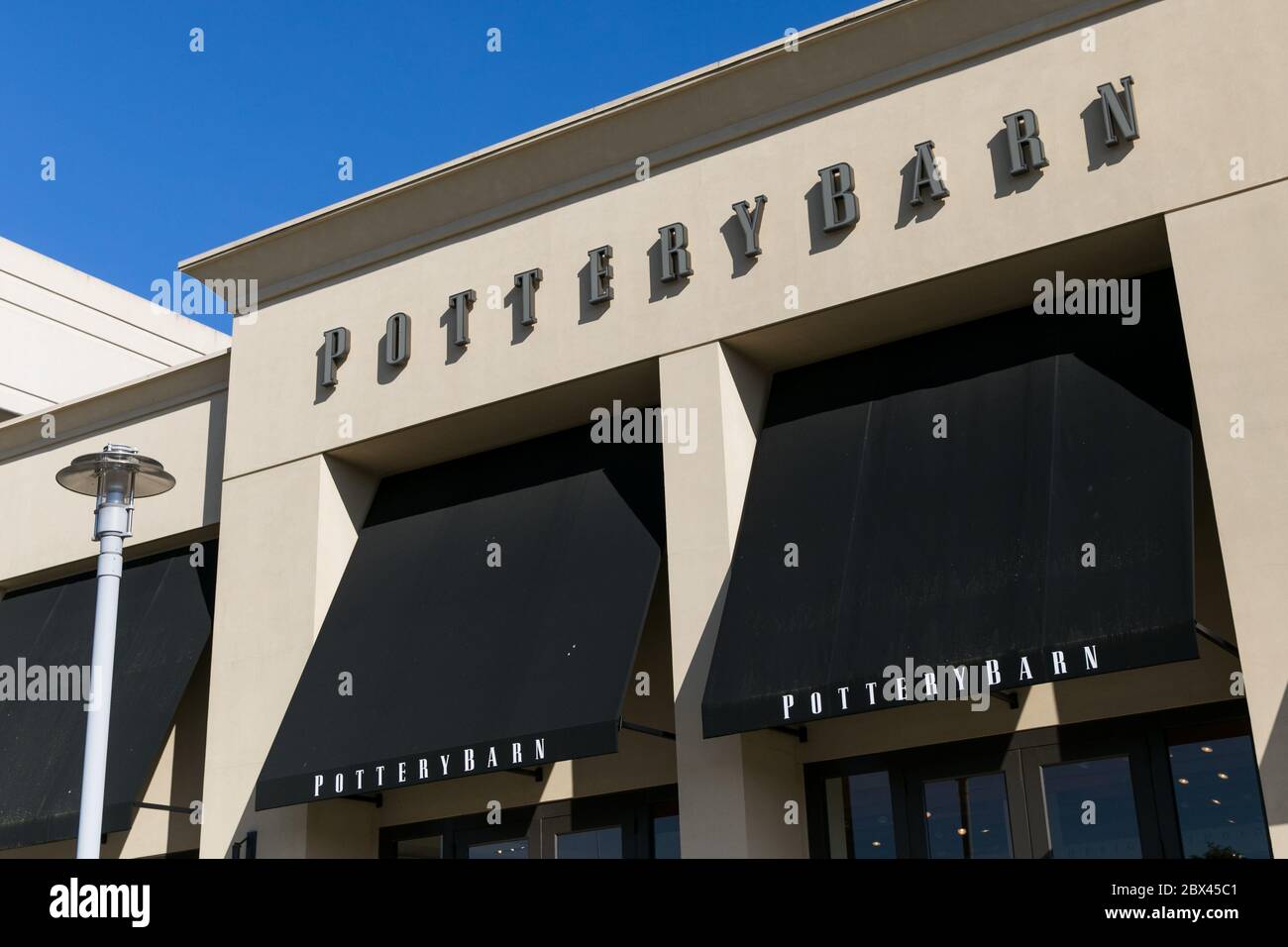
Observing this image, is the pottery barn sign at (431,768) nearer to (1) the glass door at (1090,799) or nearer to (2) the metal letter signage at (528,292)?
(1) the glass door at (1090,799)

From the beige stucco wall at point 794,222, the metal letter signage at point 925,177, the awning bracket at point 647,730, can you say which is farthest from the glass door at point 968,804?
the metal letter signage at point 925,177

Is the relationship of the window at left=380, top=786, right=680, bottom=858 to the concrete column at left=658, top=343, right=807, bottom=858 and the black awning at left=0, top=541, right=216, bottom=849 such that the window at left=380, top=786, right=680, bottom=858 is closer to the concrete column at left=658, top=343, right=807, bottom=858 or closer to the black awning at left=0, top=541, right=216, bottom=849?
the concrete column at left=658, top=343, right=807, bottom=858

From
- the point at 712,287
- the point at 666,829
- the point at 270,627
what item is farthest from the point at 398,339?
the point at 666,829

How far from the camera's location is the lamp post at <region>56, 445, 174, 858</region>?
10.7 meters

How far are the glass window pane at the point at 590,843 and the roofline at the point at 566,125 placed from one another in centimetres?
654

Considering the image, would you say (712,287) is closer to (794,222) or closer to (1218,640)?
(794,222)

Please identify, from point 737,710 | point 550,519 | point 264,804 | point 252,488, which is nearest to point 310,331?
point 252,488

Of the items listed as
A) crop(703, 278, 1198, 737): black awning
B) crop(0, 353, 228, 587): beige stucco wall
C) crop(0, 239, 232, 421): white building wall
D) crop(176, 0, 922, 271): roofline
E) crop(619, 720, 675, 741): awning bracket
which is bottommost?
crop(619, 720, 675, 741): awning bracket

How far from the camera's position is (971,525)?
10.9 metres

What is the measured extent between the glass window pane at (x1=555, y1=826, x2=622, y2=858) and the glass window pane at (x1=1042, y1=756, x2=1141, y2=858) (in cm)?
384

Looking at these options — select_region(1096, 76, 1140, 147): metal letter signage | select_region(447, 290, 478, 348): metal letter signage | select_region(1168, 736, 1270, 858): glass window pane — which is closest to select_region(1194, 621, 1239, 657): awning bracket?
select_region(1168, 736, 1270, 858): glass window pane

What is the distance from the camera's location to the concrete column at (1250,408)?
939 cm
